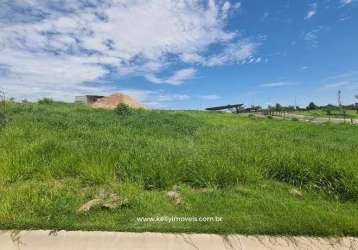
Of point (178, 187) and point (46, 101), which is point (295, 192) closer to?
point (178, 187)

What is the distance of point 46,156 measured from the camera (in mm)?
5172

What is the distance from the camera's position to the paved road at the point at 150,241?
9.46 ft

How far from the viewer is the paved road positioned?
2.88 metres

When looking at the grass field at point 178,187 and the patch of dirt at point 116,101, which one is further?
the patch of dirt at point 116,101

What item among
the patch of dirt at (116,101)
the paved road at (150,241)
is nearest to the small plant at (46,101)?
the patch of dirt at (116,101)

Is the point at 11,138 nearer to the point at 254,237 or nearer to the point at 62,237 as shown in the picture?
the point at 62,237

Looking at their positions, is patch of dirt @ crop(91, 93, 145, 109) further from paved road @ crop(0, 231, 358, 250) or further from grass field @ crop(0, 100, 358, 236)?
paved road @ crop(0, 231, 358, 250)

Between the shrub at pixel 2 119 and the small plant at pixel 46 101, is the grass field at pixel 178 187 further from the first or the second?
the small plant at pixel 46 101

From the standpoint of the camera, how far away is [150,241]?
117 inches

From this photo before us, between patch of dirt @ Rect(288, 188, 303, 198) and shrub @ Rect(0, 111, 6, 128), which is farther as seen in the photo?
shrub @ Rect(0, 111, 6, 128)

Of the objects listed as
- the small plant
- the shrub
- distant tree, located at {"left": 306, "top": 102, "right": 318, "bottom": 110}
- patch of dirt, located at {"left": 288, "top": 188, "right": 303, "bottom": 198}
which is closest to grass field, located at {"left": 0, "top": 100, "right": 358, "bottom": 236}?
patch of dirt, located at {"left": 288, "top": 188, "right": 303, "bottom": 198}

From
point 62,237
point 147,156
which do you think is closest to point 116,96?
point 147,156

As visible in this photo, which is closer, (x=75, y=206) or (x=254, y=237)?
(x=254, y=237)

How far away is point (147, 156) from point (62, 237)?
2.25 metres
